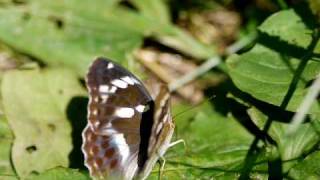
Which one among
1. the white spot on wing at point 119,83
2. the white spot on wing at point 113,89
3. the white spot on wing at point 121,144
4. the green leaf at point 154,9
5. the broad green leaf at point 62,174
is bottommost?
the broad green leaf at point 62,174

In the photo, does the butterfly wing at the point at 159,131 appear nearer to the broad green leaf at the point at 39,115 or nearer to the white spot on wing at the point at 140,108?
the white spot on wing at the point at 140,108

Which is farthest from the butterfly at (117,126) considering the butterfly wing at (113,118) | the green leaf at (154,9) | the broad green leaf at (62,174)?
the green leaf at (154,9)

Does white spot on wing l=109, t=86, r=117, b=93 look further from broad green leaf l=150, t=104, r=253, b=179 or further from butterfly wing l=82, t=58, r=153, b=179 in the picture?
broad green leaf l=150, t=104, r=253, b=179

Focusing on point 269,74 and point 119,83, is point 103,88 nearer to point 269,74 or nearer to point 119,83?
point 119,83

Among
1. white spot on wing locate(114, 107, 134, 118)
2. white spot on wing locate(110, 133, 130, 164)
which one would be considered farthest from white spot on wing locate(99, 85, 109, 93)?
white spot on wing locate(110, 133, 130, 164)

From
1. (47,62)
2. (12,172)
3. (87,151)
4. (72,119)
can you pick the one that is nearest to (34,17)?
(47,62)

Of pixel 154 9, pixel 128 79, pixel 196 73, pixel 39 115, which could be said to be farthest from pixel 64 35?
pixel 128 79

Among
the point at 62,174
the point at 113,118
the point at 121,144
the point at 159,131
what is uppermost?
the point at 159,131
